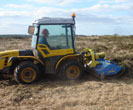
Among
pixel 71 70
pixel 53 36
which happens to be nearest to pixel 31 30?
pixel 53 36

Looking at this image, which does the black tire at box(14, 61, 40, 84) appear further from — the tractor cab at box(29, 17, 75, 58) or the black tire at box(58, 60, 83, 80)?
the black tire at box(58, 60, 83, 80)

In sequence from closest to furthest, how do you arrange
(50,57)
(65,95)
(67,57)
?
1. (65,95)
2. (50,57)
3. (67,57)

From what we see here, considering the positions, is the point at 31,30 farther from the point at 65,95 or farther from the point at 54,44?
the point at 65,95

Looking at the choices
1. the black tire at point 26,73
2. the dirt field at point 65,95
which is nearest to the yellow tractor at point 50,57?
the black tire at point 26,73

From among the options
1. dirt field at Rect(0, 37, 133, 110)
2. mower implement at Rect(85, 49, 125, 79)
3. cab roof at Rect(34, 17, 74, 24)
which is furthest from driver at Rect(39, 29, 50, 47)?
mower implement at Rect(85, 49, 125, 79)

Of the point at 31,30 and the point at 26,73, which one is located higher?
the point at 31,30

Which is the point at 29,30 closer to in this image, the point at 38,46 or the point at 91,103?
the point at 38,46

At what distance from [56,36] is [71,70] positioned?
1.27 m

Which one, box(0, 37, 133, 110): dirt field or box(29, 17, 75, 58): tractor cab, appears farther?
box(29, 17, 75, 58): tractor cab

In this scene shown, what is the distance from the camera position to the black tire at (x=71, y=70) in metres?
6.65

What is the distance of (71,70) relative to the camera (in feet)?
22.2

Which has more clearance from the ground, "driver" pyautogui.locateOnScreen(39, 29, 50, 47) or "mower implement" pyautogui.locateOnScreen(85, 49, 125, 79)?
"driver" pyautogui.locateOnScreen(39, 29, 50, 47)

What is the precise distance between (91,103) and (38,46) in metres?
2.64

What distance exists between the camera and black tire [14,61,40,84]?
631cm
